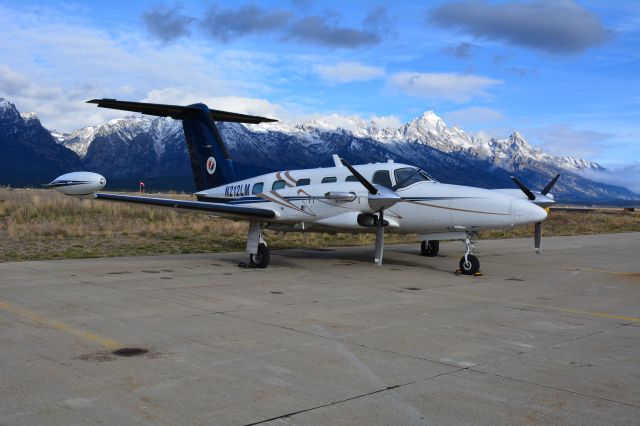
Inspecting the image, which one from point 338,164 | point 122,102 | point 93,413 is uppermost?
point 122,102

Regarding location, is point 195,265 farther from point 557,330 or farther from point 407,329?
point 557,330

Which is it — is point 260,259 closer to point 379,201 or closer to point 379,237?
point 379,237

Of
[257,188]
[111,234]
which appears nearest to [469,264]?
[257,188]

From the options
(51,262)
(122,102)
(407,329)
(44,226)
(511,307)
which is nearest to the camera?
(407,329)

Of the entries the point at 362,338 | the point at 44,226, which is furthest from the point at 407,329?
the point at 44,226

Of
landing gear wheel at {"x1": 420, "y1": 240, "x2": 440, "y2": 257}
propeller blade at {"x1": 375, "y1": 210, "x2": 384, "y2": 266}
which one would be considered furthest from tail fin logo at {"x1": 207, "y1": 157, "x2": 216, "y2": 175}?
propeller blade at {"x1": 375, "y1": 210, "x2": 384, "y2": 266}

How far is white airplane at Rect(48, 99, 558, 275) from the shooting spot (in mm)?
12758

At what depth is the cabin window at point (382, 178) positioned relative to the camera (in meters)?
14.1

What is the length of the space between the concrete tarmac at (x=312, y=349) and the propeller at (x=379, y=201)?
2.77 ft

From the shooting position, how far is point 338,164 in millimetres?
16594

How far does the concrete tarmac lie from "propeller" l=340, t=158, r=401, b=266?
0.84 meters

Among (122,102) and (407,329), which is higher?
(122,102)

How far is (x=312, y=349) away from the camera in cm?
646

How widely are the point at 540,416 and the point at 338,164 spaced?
12.4m
